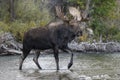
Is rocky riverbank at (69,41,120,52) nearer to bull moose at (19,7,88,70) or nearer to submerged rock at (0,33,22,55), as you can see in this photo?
submerged rock at (0,33,22,55)

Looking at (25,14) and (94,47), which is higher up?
(25,14)

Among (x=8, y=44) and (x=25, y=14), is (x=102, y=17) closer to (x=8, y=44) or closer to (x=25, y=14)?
(x=25, y=14)

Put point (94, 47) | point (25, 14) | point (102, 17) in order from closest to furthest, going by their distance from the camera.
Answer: point (94, 47) < point (25, 14) < point (102, 17)

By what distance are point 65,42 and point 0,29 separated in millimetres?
15211

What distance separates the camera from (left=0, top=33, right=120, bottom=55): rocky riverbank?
25859 mm

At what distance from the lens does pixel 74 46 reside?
1134 inches

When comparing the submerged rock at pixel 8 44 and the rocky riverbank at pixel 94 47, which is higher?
the submerged rock at pixel 8 44

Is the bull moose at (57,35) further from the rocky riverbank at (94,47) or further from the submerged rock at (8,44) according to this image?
the rocky riverbank at (94,47)

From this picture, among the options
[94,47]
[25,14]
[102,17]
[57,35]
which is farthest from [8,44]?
[102,17]

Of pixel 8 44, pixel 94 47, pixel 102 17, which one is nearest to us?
pixel 8 44

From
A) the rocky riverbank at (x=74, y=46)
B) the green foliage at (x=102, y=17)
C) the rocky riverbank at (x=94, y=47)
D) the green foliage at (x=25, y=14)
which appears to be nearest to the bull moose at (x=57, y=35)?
the rocky riverbank at (x=74, y=46)

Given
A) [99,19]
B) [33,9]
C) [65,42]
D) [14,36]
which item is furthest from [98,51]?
[65,42]

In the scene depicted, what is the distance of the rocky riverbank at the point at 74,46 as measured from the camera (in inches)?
1018

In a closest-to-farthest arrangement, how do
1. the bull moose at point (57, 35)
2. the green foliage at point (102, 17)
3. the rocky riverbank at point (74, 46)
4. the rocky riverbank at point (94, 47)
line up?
the bull moose at point (57, 35) < the rocky riverbank at point (74, 46) < the rocky riverbank at point (94, 47) < the green foliage at point (102, 17)
